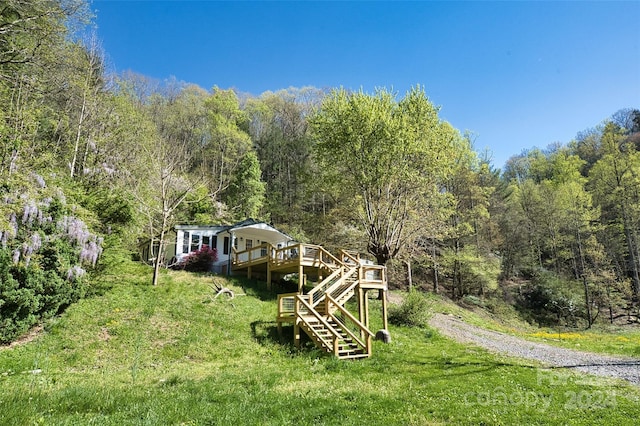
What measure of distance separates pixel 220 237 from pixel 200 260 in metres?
3.08

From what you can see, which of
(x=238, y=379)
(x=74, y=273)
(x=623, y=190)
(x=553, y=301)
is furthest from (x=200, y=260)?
(x=623, y=190)

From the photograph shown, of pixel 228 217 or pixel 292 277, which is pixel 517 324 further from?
pixel 228 217

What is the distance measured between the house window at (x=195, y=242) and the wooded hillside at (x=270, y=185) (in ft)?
7.04

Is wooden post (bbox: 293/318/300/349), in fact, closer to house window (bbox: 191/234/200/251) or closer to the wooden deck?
the wooden deck

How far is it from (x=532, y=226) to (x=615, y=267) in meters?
7.58

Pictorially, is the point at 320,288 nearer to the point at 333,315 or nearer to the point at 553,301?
the point at 333,315

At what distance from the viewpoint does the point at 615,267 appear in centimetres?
3344

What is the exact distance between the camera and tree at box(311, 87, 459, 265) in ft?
61.9

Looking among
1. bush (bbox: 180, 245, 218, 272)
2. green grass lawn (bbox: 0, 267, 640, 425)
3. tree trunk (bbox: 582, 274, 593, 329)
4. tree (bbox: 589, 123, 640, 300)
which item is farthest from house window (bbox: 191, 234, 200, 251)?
tree (bbox: 589, 123, 640, 300)

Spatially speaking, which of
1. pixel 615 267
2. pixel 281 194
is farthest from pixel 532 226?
pixel 281 194

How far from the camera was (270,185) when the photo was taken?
1577 inches

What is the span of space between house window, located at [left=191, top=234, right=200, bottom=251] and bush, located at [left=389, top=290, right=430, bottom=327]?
13.6 metres

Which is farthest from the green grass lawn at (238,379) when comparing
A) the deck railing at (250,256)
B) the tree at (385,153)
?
the tree at (385,153)

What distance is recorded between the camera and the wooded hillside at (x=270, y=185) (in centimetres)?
1188
